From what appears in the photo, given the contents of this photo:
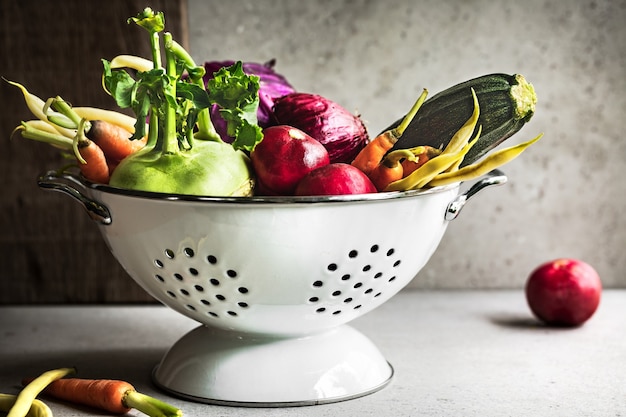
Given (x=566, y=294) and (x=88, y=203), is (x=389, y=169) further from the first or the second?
(x=566, y=294)

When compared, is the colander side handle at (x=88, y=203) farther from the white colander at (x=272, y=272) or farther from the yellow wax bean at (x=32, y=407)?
the yellow wax bean at (x=32, y=407)

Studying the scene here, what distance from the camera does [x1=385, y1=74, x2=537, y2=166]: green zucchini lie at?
861 millimetres

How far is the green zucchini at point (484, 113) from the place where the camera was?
0.86m

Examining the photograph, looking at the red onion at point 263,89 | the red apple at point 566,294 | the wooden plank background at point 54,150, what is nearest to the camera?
the red onion at point 263,89

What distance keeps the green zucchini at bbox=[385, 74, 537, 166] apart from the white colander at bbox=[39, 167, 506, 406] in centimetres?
5

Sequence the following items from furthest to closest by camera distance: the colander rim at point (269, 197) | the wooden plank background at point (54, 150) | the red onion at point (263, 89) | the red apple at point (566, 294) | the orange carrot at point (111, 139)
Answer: the wooden plank background at point (54, 150)
the red apple at point (566, 294)
the red onion at point (263, 89)
the orange carrot at point (111, 139)
the colander rim at point (269, 197)

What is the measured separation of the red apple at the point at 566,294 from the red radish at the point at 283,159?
18.2 inches

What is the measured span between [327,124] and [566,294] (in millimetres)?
439

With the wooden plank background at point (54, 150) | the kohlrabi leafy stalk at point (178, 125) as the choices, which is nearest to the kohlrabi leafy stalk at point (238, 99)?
the kohlrabi leafy stalk at point (178, 125)

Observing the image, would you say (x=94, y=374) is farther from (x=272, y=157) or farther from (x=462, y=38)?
(x=462, y=38)

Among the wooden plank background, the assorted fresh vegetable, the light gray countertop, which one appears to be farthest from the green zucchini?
the wooden plank background

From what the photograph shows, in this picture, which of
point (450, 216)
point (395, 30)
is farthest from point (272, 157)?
point (395, 30)

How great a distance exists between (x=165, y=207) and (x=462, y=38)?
0.70 meters

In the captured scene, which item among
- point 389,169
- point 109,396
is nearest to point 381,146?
point 389,169
